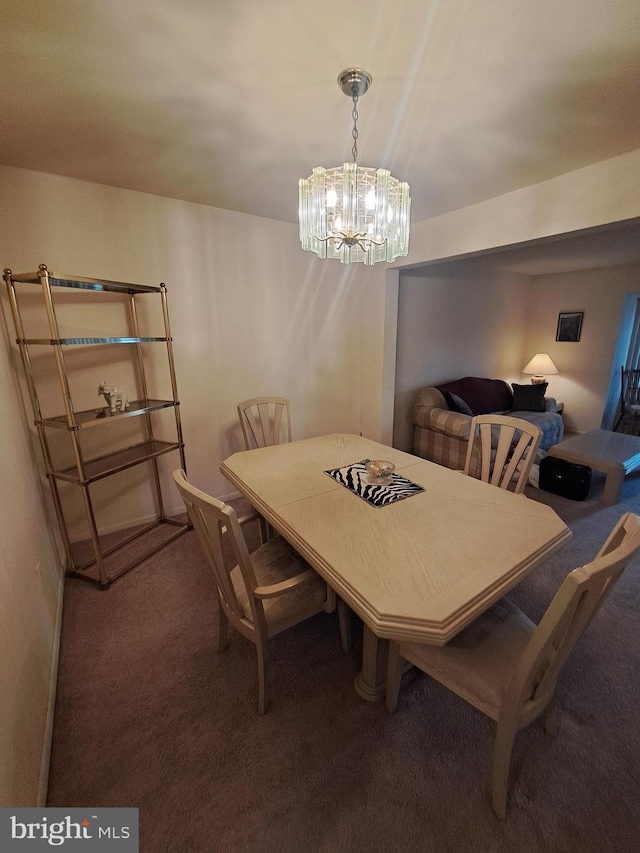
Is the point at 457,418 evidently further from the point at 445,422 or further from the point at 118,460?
the point at 118,460

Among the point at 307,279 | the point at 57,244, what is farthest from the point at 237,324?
the point at 57,244

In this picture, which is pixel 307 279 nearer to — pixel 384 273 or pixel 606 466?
pixel 384 273

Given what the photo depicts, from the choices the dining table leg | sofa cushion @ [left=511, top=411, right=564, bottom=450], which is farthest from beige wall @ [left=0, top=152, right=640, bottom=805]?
sofa cushion @ [left=511, top=411, right=564, bottom=450]

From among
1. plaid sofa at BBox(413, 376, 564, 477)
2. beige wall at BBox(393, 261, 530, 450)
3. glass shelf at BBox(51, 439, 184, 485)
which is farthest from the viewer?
beige wall at BBox(393, 261, 530, 450)

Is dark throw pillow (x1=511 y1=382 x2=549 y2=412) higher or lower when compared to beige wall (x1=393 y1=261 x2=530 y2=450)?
lower

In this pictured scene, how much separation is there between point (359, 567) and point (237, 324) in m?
2.28

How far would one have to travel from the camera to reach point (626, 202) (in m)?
1.75

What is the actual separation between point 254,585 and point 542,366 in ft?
17.4

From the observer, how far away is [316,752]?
3.93ft

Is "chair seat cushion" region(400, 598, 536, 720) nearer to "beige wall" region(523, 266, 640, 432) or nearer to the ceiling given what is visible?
the ceiling

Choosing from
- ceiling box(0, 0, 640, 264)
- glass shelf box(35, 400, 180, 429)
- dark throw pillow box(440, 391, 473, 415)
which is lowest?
dark throw pillow box(440, 391, 473, 415)

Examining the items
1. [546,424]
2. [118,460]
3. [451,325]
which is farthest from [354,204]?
[546,424]

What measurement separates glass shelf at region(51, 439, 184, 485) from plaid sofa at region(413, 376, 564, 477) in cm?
252

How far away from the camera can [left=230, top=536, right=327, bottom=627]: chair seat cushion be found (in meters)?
1.30
